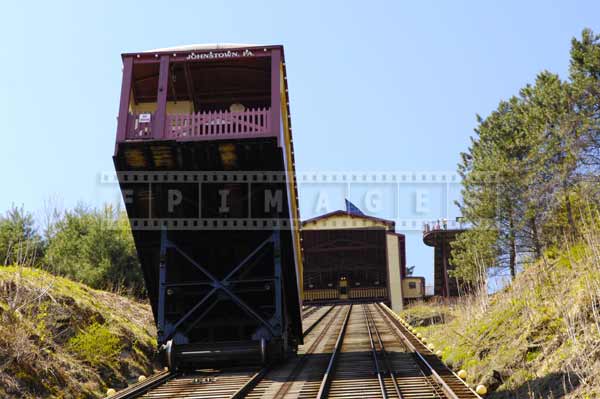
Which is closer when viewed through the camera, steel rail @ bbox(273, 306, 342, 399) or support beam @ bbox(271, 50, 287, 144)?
steel rail @ bbox(273, 306, 342, 399)

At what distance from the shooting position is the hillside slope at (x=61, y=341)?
8102mm

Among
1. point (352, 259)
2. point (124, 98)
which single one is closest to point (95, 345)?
point (124, 98)

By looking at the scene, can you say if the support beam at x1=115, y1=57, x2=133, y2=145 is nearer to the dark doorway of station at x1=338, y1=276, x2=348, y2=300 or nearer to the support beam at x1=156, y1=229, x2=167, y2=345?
the support beam at x1=156, y1=229, x2=167, y2=345

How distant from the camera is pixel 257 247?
460 inches

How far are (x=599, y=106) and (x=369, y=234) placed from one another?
31506 mm

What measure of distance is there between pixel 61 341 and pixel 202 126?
15.3 feet

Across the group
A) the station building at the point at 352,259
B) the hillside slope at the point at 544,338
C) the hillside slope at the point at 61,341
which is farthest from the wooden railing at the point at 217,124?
the station building at the point at 352,259

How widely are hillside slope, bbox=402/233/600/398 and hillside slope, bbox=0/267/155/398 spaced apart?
263 inches

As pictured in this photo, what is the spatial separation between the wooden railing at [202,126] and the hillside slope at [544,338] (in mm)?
5939

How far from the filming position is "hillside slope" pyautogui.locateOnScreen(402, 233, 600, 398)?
7.76 metres

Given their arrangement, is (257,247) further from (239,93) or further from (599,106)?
(599,106)

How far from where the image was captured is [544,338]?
959cm

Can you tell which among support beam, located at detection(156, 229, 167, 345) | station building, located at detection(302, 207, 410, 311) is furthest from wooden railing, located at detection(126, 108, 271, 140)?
station building, located at detection(302, 207, 410, 311)

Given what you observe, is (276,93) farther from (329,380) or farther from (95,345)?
(95,345)
